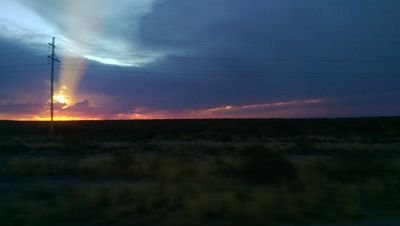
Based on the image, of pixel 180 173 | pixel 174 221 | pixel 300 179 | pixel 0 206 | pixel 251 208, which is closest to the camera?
pixel 174 221

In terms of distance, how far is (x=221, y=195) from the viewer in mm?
22594

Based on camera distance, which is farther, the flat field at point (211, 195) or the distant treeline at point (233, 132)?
the distant treeline at point (233, 132)

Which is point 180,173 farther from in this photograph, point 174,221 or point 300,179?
point 174,221

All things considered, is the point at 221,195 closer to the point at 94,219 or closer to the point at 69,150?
Answer: the point at 94,219

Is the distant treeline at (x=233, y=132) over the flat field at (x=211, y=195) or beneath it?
over

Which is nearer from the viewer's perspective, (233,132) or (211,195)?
(211,195)

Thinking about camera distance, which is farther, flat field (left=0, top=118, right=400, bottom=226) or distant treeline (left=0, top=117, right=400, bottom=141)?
distant treeline (left=0, top=117, right=400, bottom=141)

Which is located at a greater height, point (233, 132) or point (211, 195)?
point (233, 132)

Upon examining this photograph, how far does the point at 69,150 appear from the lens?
69875mm

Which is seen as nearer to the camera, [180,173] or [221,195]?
[221,195]

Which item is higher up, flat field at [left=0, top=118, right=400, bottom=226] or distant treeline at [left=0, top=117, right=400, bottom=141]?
A: distant treeline at [left=0, top=117, right=400, bottom=141]

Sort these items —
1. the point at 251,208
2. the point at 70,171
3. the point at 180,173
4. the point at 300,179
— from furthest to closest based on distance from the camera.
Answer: the point at 70,171
the point at 180,173
the point at 300,179
the point at 251,208

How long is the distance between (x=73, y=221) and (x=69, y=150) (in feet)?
173

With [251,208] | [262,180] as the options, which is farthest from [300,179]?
[251,208]
